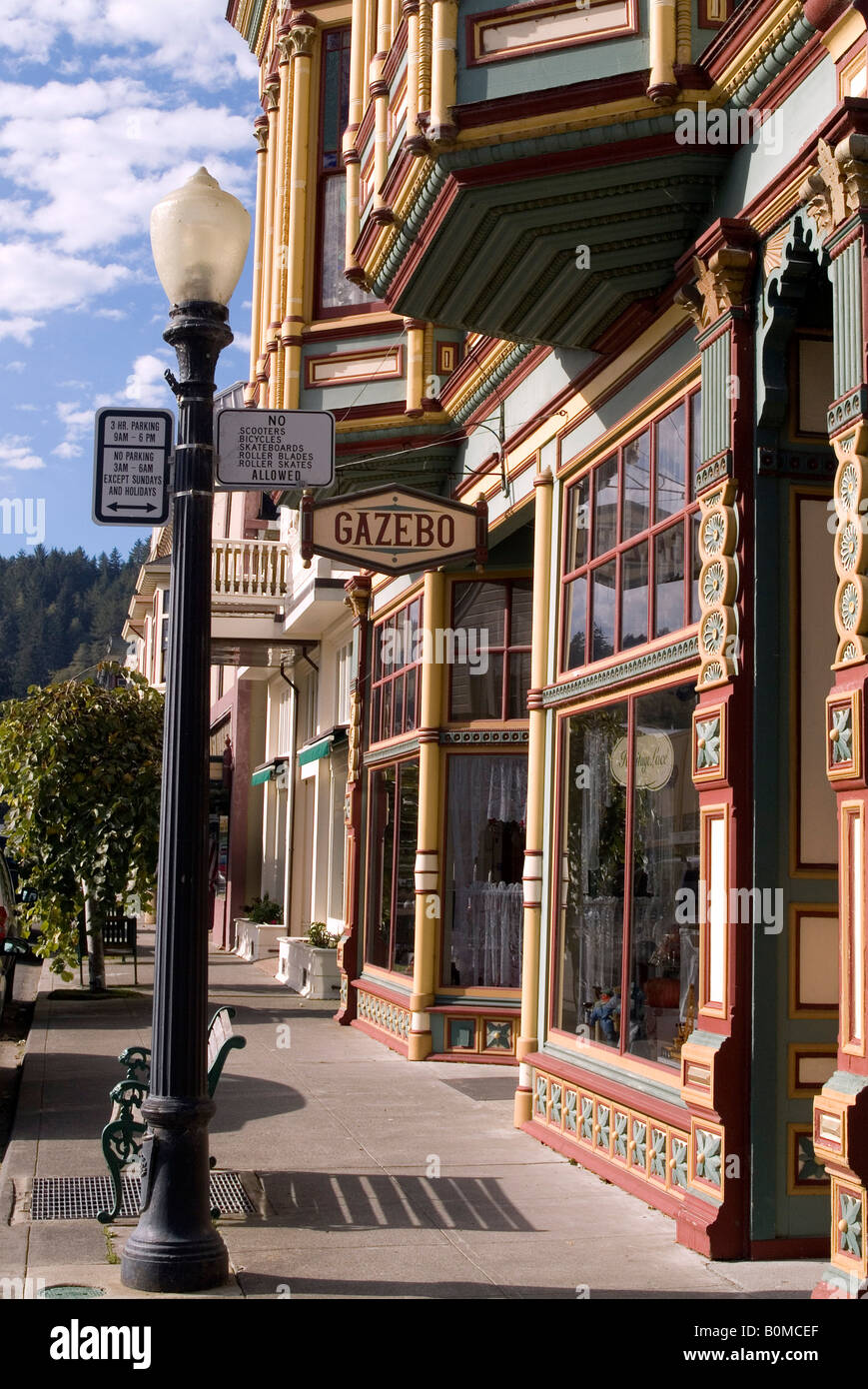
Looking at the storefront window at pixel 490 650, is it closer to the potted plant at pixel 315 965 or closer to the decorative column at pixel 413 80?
the decorative column at pixel 413 80

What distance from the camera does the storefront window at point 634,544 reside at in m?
7.93

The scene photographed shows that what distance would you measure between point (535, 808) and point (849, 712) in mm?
4942

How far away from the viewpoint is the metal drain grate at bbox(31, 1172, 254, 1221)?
7422 millimetres

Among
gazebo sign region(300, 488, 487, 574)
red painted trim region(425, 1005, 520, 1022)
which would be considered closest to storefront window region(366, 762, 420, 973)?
red painted trim region(425, 1005, 520, 1022)

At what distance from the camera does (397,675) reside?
14.8 meters

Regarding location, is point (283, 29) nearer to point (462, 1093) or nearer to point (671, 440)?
point (671, 440)

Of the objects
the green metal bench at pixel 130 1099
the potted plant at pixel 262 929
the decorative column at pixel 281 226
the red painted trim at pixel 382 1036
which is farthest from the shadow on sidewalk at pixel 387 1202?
the potted plant at pixel 262 929

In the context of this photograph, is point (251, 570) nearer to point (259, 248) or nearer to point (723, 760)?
point (259, 248)

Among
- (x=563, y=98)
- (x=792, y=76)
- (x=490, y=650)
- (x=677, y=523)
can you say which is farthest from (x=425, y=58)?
(x=490, y=650)

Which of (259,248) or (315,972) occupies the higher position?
(259,248)

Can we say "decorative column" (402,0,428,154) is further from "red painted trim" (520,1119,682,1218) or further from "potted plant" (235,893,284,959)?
"potted plant" (235,893,284,959)

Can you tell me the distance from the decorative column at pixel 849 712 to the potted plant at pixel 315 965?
1296 cm

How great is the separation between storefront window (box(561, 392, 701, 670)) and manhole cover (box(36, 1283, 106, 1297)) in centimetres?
430
